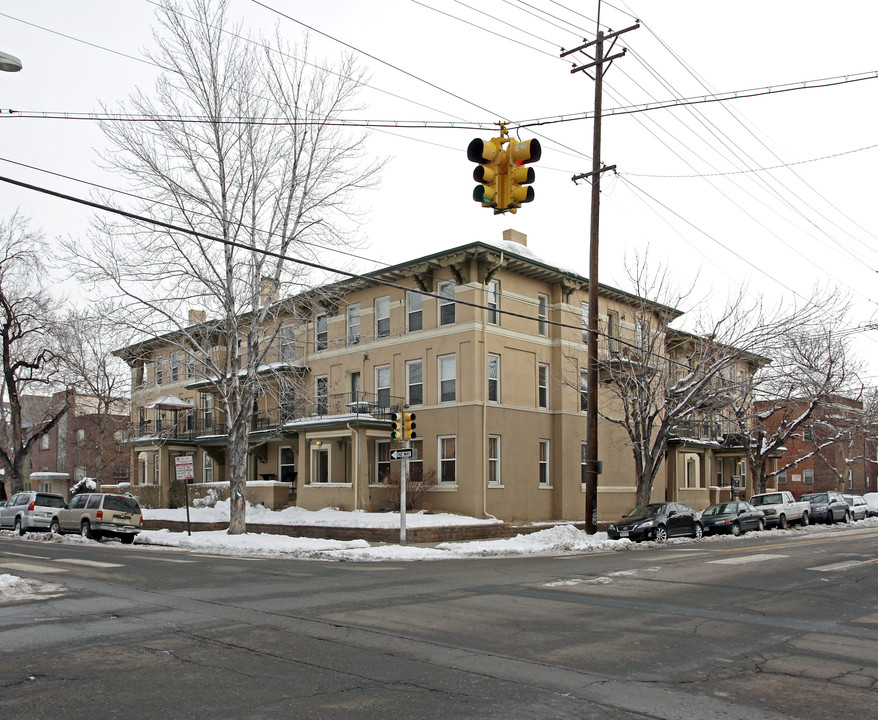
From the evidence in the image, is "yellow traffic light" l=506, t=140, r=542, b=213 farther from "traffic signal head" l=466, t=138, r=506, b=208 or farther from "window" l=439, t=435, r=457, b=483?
"window" l=439, t=435, r=457, b=483

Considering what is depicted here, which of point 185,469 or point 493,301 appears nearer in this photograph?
point 185,469

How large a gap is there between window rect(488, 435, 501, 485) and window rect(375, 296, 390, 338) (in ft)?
22.9

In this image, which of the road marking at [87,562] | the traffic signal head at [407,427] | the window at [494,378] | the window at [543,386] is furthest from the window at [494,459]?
the road marking at [87,562]

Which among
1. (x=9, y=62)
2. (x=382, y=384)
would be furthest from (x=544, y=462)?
(x=9, y=62)

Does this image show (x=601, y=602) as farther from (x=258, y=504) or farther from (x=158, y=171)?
(x=258, y=504)

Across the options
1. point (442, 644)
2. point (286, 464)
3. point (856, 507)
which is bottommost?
point (856, 507)

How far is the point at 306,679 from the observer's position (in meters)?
7.12

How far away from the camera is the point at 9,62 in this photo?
10789 millimetres

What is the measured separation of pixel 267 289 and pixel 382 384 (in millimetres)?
9578

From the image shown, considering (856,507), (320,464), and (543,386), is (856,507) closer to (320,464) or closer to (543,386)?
(543,386)

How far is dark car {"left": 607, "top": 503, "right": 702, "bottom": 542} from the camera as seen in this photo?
26062 millimetres

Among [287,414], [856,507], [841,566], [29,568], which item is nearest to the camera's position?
[29,568]

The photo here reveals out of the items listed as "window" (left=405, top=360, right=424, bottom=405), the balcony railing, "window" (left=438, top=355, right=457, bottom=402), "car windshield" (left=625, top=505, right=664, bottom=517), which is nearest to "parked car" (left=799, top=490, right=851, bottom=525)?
"car windshield" (left=625, top=505, right=664, bottom=517)

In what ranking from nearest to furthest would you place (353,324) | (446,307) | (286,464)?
(446,307), (353,324), (286,464)
